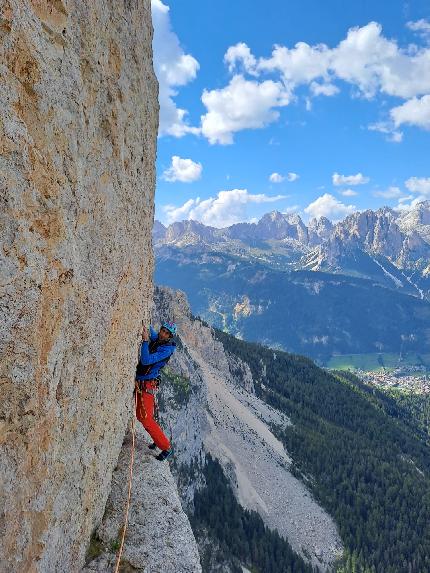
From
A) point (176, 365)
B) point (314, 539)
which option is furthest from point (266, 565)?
point (176, 365)

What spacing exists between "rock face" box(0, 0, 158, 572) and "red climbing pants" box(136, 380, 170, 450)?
317 cm

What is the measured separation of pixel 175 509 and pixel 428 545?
129600 millimetres

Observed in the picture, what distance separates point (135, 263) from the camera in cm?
1143

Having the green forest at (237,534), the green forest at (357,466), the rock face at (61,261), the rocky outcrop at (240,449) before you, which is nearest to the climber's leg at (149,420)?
the rock face at (61,261)

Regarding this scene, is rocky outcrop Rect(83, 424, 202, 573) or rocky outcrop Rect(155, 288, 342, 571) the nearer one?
rocky outcrop Rect(83, 424, 202, 573)

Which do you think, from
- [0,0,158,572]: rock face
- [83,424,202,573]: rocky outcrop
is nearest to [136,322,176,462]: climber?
[83,424,202,573]: rocky outcrop

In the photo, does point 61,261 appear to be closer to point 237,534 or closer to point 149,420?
point 149,420

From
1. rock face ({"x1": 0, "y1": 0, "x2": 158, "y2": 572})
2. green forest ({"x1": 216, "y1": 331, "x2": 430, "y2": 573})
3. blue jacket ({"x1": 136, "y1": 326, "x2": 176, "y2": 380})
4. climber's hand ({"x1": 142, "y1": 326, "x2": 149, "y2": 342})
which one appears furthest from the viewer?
green forest ({"x1": 216, "y1": 331, "x2": 430, "y2": 573})

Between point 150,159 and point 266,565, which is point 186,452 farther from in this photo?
point 150,159

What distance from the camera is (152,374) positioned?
43.8ft

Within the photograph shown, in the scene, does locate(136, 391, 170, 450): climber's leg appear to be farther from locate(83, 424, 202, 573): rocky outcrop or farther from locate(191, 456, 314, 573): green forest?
locate(191, 456, 314, 573): green forest

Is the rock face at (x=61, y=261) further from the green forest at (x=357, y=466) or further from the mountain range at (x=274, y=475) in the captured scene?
the green forest at (x=357, y=466)

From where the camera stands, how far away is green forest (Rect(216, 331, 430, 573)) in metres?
109

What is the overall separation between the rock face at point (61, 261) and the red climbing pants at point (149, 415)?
10.4 ft
